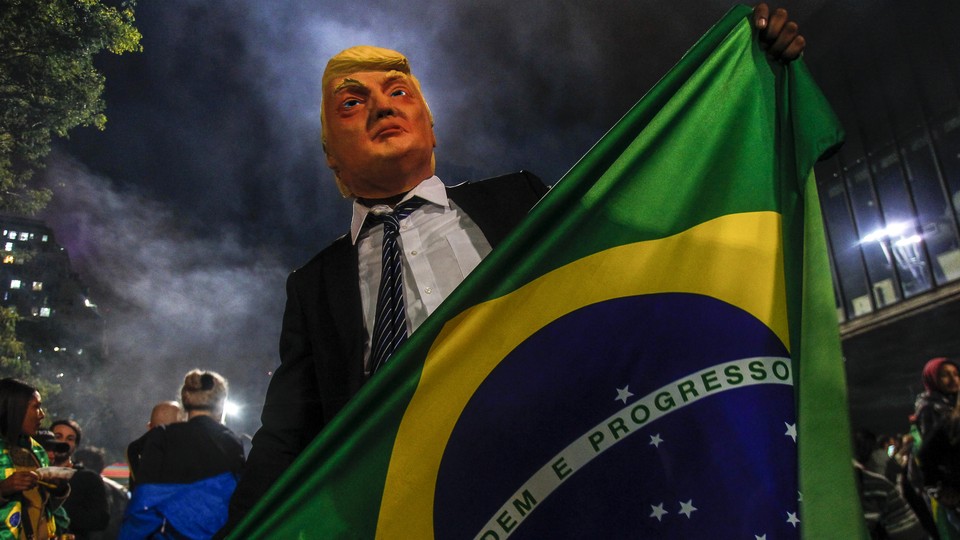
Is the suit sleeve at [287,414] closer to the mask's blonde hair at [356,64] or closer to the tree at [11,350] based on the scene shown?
the mask's blonde hair at [356,64]

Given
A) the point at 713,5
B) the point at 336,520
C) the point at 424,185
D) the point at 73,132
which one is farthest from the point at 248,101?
the point at 336,520

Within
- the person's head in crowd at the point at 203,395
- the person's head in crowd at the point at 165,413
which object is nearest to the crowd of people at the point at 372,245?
the person's head in crowd at the point at 203,395

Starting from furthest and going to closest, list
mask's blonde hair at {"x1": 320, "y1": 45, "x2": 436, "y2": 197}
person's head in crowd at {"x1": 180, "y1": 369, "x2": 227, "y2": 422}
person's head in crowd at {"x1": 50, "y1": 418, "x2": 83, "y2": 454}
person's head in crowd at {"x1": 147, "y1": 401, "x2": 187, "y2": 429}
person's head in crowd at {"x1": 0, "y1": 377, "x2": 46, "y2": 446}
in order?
1. person's head in crowd at {"x1": 50, "y1": 418, "x2": 83, "y2": 454}
2. person's head in crowd at {"x1": 147, "y1": 401, "x2": 187, "y2": 429}
3. person's head in crowd at {"x1": 0, "y1": 377, "x2": 46, "y2": 446}
4. person's head in crowd at {"x1": 180, "y1": 369, "x2": 227, "y2": 422}
5. mask's blonde hair at {"x1": 320, "y1": 45, "x2": 436, "y2": 197}

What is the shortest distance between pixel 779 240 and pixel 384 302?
2.43 feet

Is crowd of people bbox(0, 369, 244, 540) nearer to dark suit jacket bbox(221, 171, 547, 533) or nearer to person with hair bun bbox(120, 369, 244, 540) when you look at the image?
person with hair bun bbox(120, 369, 244, 540)

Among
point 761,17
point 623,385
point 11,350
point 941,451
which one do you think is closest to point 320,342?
point 623,385

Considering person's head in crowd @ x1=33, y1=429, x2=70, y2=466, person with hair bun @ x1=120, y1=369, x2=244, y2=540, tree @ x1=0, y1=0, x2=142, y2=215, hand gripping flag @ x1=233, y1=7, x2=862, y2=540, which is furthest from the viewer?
tree @ x1=0, y1=0, x2=142, y2=215

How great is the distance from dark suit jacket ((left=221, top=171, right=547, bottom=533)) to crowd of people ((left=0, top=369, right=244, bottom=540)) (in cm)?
179

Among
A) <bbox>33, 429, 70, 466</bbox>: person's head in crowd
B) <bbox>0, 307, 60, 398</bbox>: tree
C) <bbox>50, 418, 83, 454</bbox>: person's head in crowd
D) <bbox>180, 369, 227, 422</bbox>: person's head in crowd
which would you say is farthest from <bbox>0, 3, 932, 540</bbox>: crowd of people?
<bbox>0, 307, 60, 398</bbox>: tree

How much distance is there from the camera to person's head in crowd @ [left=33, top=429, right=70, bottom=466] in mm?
4512

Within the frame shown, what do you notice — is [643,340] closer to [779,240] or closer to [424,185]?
[779,240]

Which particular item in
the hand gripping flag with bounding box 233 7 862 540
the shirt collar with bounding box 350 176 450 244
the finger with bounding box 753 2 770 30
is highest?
the finger with bounding box 753 2 770 30

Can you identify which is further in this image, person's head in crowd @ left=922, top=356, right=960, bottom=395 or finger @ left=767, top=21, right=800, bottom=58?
person's head in crowd @ left=922, top=356, right=960, bottom=395

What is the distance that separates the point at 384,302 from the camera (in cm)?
136
